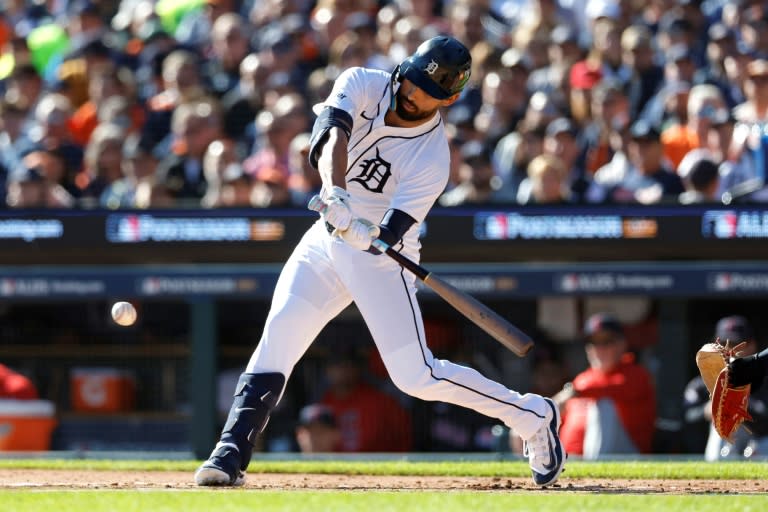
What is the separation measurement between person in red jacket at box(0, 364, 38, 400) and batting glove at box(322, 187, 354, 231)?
163 inches

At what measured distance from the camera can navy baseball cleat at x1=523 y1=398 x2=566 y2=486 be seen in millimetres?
5660

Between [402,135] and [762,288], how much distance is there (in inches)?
139

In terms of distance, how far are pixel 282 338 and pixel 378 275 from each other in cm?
45

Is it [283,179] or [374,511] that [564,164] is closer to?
[283,179]

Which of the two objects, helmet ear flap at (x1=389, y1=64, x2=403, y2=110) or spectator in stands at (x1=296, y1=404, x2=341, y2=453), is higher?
helmet ear flap at (x1=389, y1=64, x2=403, y2=110)

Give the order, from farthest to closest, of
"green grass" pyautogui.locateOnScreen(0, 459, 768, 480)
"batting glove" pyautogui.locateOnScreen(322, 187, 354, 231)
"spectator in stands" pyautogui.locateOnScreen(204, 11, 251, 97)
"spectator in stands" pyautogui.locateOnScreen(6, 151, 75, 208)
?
"spectator in stands" pyautogui.locateOnScreen(204, 11, 251, 97), "spectator in stands" pyautogui.locateOnScreen(6, 151, 75, 208), "green grass" pyautogui.locateOnScreen(0, 459, 768, 480), "batting glove" pyautogui.locateOnScreen(322, 187, 354, 231)

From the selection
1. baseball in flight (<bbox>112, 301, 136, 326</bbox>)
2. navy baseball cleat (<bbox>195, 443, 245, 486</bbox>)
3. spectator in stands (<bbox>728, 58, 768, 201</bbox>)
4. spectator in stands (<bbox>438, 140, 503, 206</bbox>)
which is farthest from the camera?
spectator in stands (<bbox>438, 140, 503, 206</bbox>)

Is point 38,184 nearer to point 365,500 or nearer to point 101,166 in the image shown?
point 101,166

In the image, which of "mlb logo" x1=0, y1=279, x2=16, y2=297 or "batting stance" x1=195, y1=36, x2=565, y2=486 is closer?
"batting stance" x1=195, y1=36, x2=565, y2=486

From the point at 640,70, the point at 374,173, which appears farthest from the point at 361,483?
the point at 640,70

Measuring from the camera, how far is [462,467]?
688 centimetres

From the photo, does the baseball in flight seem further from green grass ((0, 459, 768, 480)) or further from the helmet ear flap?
the helmet ear flap

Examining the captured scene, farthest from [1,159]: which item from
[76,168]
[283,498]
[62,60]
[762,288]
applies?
[283,498]

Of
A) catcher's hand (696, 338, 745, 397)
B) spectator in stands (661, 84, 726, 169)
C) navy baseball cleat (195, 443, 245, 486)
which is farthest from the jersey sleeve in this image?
spectator in stands (661, 84, 726, 169)
